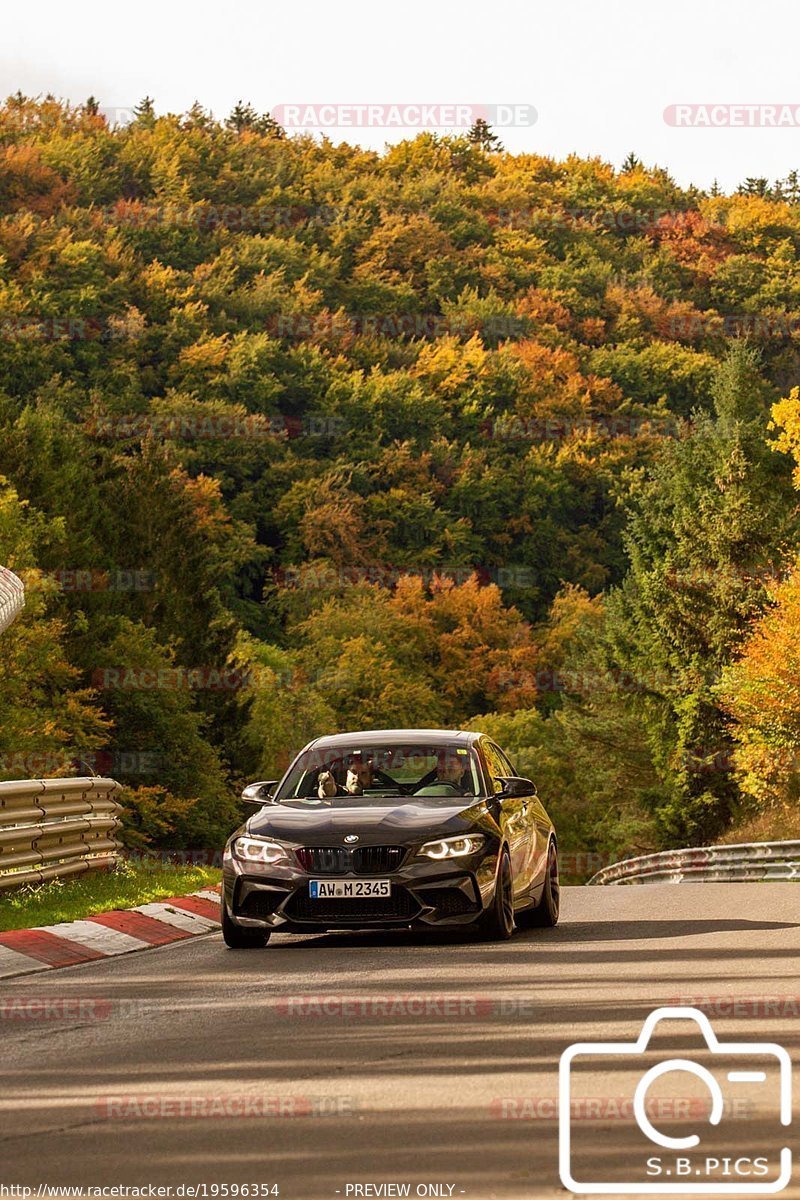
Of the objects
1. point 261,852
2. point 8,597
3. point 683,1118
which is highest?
point 8,597

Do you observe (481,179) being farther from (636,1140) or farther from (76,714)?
(636,1140)

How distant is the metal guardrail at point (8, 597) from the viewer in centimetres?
2420

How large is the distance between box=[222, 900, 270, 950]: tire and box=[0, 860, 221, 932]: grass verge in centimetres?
153

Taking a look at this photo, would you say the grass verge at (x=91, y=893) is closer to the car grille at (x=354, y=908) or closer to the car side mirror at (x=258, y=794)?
the car side mirror at (x=258, y=794)

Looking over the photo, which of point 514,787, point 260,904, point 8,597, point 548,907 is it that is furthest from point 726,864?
point 260,904

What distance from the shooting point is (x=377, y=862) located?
13609 mm

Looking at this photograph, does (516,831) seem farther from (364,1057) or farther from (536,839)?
(364,1057)

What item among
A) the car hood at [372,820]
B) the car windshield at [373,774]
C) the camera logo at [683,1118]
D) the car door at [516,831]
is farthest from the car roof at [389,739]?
the camera logo at [683,1118]

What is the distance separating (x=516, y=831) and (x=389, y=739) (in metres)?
1.17

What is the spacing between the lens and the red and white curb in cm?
1330

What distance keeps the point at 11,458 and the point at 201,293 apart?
187 ft

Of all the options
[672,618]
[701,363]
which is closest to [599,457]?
[701,363]

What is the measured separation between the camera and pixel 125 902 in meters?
16.7

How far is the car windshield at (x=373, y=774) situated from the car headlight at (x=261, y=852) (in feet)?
3.30
